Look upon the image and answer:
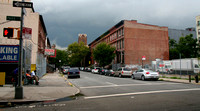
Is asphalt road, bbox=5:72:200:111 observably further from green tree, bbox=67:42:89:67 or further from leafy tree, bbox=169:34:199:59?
green tree, bbox=67:42:89:67

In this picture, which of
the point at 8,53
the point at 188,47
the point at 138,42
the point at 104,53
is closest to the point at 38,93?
the point at 8,53

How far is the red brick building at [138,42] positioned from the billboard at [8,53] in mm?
32647

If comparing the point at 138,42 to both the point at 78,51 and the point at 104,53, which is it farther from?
the point at 78,51

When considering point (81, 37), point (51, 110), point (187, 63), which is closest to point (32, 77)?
point (51, 110)

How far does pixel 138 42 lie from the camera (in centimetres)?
4575

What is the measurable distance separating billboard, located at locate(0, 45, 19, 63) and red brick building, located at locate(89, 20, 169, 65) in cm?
3265

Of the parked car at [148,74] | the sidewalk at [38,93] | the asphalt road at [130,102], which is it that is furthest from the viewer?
the parked car at [148,74]

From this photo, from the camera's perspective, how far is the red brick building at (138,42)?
146 ft

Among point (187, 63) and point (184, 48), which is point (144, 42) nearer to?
point (184, 48)

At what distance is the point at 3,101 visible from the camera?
7.70 m

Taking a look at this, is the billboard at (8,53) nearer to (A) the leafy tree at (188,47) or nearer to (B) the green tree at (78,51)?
(A) the leafy tree at (188,47)

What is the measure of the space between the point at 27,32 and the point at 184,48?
5507 centimetres

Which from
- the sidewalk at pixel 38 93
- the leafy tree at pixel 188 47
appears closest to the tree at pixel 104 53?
the leafy tree at pixel 188 47

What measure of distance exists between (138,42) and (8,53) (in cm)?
3648
